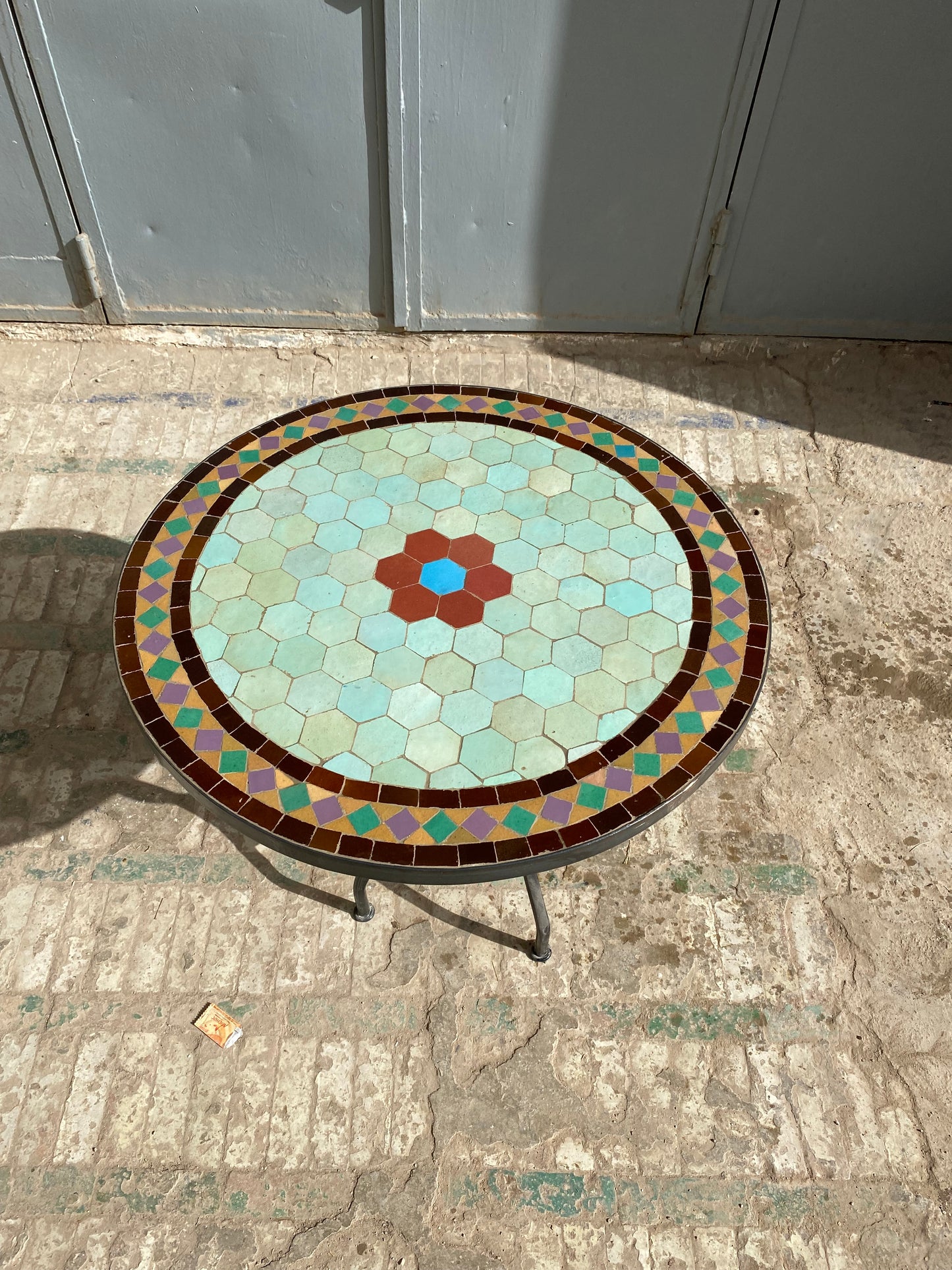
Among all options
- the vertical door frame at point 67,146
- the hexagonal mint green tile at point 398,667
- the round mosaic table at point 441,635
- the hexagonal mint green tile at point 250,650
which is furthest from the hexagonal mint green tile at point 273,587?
the vertical door frame at point 67,146

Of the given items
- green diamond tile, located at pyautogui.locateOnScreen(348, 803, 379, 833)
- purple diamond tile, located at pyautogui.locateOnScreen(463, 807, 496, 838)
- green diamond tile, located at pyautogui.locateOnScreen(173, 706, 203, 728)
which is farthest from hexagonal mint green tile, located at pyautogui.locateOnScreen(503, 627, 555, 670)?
green diamond tile, located at pyautogui.locateOnScreen(173, 706, 203, 728)

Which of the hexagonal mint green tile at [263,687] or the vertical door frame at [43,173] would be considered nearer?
the hexagonal mint green tile at [263,687]

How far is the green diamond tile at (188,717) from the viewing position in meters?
2.34

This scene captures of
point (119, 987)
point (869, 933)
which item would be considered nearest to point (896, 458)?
point (869, 933)

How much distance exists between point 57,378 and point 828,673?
166 inches

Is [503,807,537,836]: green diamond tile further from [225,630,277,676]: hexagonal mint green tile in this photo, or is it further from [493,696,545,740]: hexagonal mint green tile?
[225,630,277,676]: hexagonal mint green tile

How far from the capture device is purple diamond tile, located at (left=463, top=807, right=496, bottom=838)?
2.14 m

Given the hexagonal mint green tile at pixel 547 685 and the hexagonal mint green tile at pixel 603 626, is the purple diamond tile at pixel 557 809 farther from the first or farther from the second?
the hexagonal mint green tile at pixel 603 626

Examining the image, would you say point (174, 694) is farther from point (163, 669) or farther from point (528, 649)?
point (528, 649)

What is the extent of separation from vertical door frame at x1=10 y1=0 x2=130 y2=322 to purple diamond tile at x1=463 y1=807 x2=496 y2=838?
417 centimetres

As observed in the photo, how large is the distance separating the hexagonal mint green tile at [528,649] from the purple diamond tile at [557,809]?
0.40 metres

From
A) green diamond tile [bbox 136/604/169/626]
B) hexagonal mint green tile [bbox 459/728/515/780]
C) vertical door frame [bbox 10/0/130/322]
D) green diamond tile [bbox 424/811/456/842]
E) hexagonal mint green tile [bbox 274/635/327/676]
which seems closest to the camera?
green diamond tile [bbox 424/811/456/842]

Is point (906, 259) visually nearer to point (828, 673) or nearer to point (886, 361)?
point (886, 361)

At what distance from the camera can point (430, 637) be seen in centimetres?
253
